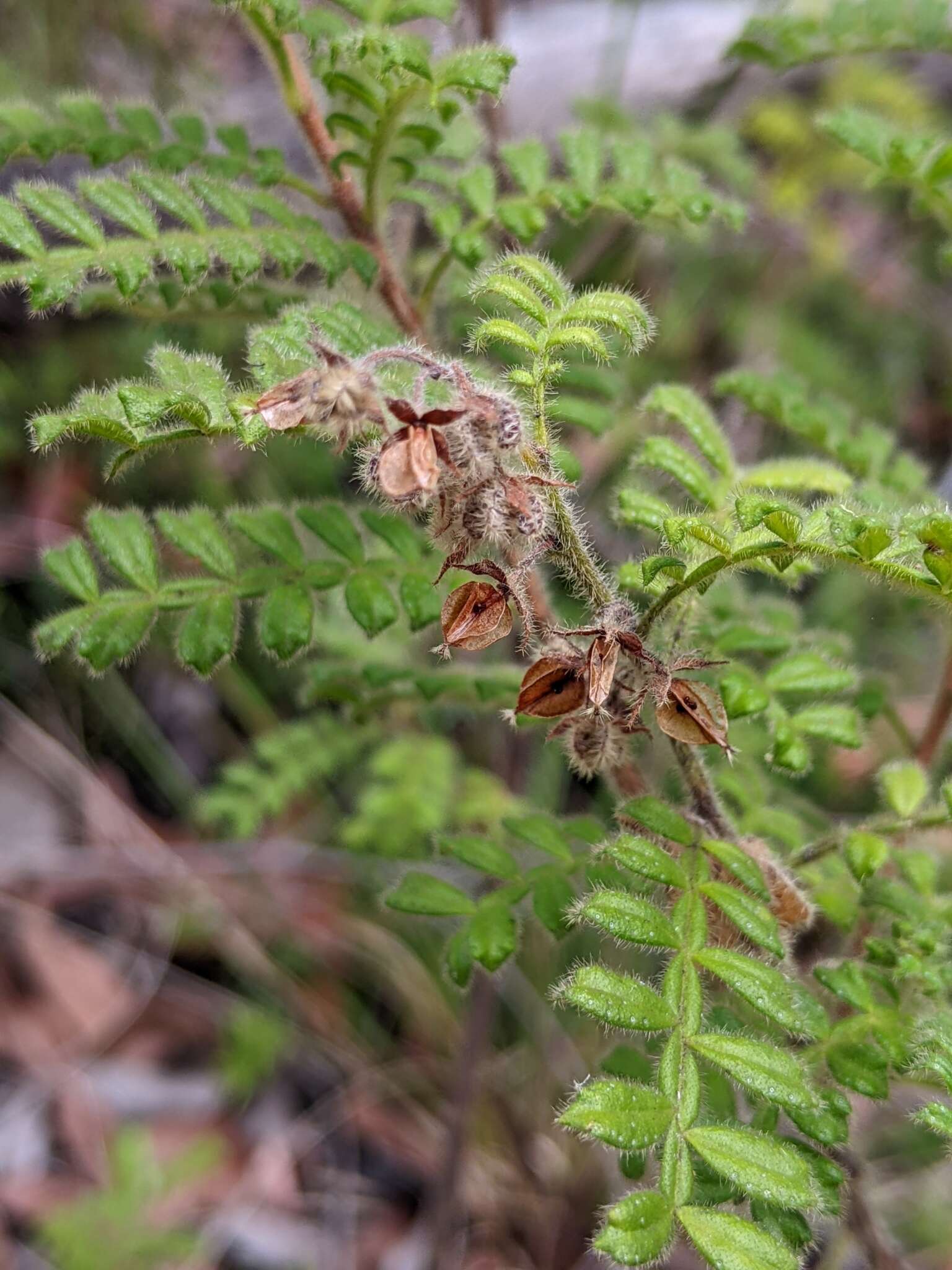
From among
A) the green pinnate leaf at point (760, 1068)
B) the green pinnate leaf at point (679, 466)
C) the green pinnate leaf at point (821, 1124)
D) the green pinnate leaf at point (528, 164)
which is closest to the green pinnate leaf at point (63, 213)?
the green pinnate leaf at point (528, 164)

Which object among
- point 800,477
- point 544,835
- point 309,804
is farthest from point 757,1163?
point 309,804

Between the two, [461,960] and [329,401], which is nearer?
[329,401]

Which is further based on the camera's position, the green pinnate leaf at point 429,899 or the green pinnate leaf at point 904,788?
the green pinnate leaf at point 904,788

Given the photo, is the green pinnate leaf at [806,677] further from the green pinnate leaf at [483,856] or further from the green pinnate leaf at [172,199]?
the green pinnate leaf at [172,199]

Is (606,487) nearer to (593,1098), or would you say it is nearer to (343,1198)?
(343,1198)

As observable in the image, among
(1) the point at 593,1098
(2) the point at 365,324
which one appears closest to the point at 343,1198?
(1) the point at 593,1098

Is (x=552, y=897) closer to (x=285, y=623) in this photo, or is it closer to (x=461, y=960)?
(x=461, y=960)
